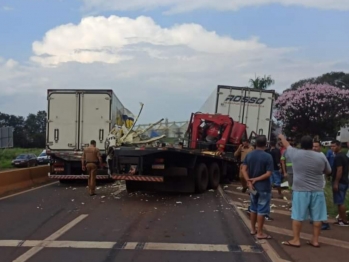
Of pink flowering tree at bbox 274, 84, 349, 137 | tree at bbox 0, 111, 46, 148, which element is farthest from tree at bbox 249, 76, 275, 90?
tree at bbox 0, 111, 46, 148

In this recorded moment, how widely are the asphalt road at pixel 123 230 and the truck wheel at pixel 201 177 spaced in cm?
63

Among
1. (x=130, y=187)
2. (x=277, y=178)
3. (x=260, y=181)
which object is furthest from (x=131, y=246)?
(x=277, y=178)

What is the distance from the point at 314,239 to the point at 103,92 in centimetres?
1144

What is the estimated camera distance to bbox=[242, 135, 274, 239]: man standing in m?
8.40

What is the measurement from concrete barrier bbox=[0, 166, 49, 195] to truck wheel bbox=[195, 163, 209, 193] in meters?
5.94

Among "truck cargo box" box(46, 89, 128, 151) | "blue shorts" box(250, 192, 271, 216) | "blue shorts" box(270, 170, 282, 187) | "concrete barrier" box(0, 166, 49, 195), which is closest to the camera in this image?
"blue shorts" box(250, 192, 271, 216)

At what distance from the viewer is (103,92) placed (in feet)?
58.4

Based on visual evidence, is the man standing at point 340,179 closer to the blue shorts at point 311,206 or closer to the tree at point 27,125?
the blue shorts at point 311,206

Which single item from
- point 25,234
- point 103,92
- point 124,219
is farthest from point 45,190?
point 25,234

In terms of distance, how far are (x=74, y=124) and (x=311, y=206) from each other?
11733 millimetres

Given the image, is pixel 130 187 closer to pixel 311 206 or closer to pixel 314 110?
pixel 311 206

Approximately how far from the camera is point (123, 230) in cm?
907

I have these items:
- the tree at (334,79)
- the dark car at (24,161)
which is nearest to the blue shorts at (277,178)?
the dark car at (24,161)

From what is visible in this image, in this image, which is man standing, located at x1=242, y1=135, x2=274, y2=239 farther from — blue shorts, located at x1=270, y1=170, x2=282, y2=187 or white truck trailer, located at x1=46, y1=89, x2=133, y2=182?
white truck trailer, located at x1=46, y1=89, x2=133, y2=182
